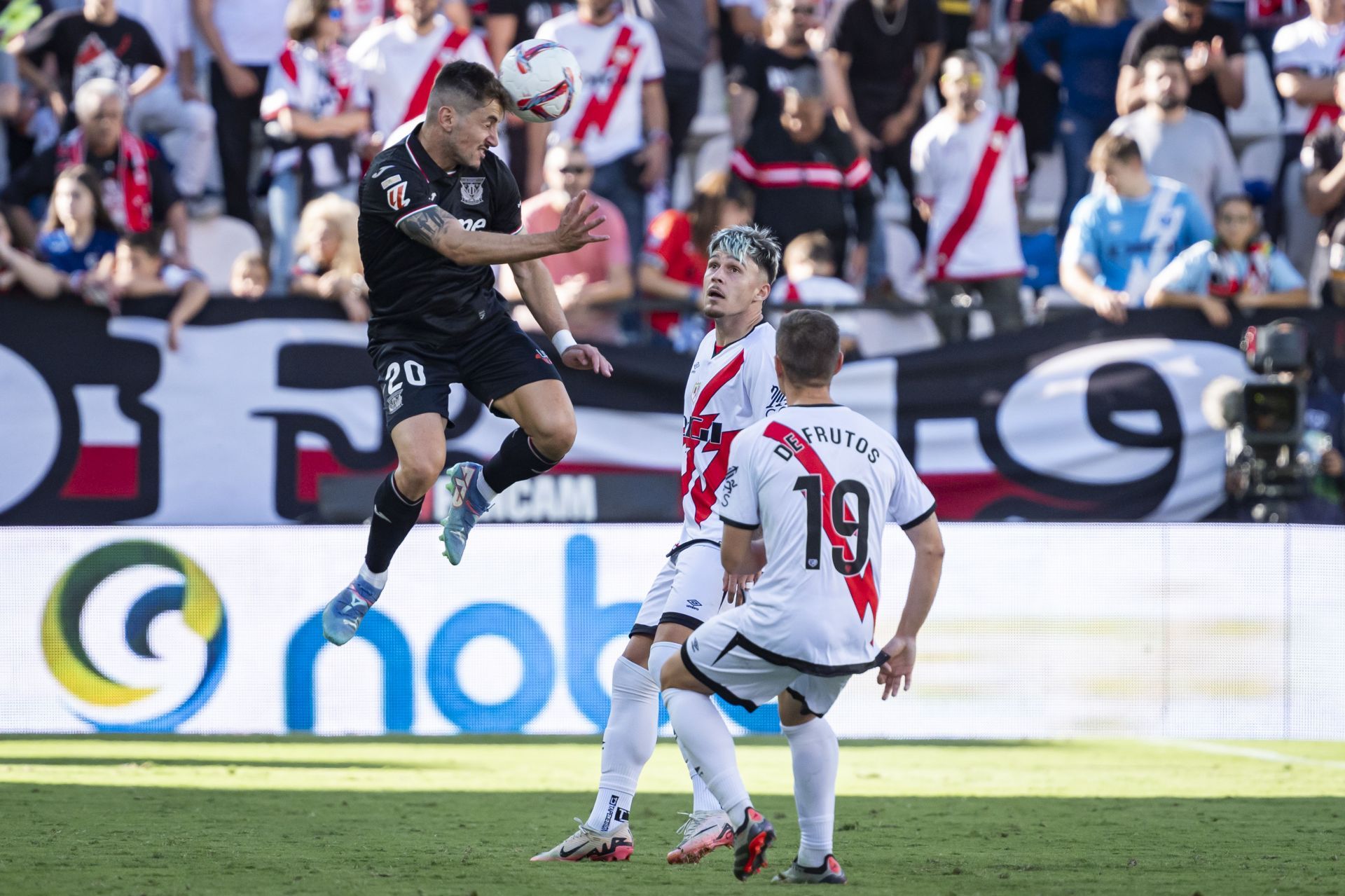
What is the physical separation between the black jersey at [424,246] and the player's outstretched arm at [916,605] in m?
2.37

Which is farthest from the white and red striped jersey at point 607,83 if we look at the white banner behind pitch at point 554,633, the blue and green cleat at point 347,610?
the blue and green cleat at point 347,610

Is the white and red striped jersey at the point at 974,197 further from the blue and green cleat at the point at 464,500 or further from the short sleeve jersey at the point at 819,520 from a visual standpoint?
the short sleeve jersey at the point at 819,520

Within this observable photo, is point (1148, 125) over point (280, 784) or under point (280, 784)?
over

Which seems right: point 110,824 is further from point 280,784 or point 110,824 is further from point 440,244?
point 440,244

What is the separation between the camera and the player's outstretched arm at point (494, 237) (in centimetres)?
611

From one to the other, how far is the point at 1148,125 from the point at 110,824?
924 cm

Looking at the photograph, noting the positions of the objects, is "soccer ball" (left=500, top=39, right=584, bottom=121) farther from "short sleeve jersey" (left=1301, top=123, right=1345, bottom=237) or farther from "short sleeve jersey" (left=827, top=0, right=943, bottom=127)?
"short sleeve jersey" (left=1301, top=123, right=1345, bottom=237)

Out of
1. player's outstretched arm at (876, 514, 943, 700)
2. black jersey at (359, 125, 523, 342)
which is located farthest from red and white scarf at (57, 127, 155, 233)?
player's outstretched arm at (876, 514, 943, 700)

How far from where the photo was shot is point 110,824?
23.6 ft

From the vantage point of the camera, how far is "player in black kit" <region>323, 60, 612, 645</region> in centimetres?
666

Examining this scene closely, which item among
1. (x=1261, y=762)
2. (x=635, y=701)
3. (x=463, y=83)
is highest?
(x=463, y=83)

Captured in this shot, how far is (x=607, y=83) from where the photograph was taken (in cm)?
1247

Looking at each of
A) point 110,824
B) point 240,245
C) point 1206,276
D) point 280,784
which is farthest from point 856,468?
point 240,245

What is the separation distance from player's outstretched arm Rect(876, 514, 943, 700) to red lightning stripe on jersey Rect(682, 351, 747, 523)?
1063 millimetres
